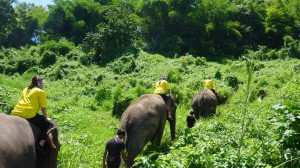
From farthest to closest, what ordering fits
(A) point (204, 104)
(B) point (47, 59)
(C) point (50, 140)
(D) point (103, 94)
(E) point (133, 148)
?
(B) point (47, 59), (D) point (103, 94), (A) point (204, 104), (E) point (133, 148), (C) point (50, 140)

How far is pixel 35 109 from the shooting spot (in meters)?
5.15

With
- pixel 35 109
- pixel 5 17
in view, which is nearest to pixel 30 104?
pixel 35 109

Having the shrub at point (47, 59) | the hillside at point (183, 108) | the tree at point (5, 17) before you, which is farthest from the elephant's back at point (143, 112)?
the tree at point (5, 17)

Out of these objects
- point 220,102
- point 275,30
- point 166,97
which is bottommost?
point 220,102

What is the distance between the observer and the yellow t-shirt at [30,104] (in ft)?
16.6

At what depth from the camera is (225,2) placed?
32.0 m

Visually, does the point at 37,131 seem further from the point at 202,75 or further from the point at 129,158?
the point at 202,75

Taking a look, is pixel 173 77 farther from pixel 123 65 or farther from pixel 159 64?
pixel 123 65

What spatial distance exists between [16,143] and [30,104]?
1.07 meters

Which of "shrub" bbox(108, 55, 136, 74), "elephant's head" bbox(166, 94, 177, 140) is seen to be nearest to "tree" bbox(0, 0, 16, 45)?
"shrub" bbox(108, 55, 136, 74)

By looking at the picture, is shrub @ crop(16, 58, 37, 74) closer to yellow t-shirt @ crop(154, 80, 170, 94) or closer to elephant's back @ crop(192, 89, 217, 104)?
elephant's back @ crop(192, 89, 217, 104)

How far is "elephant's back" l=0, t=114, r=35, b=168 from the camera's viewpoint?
3.81 metres

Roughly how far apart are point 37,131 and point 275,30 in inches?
1090

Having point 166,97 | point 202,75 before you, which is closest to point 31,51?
point 202,75
